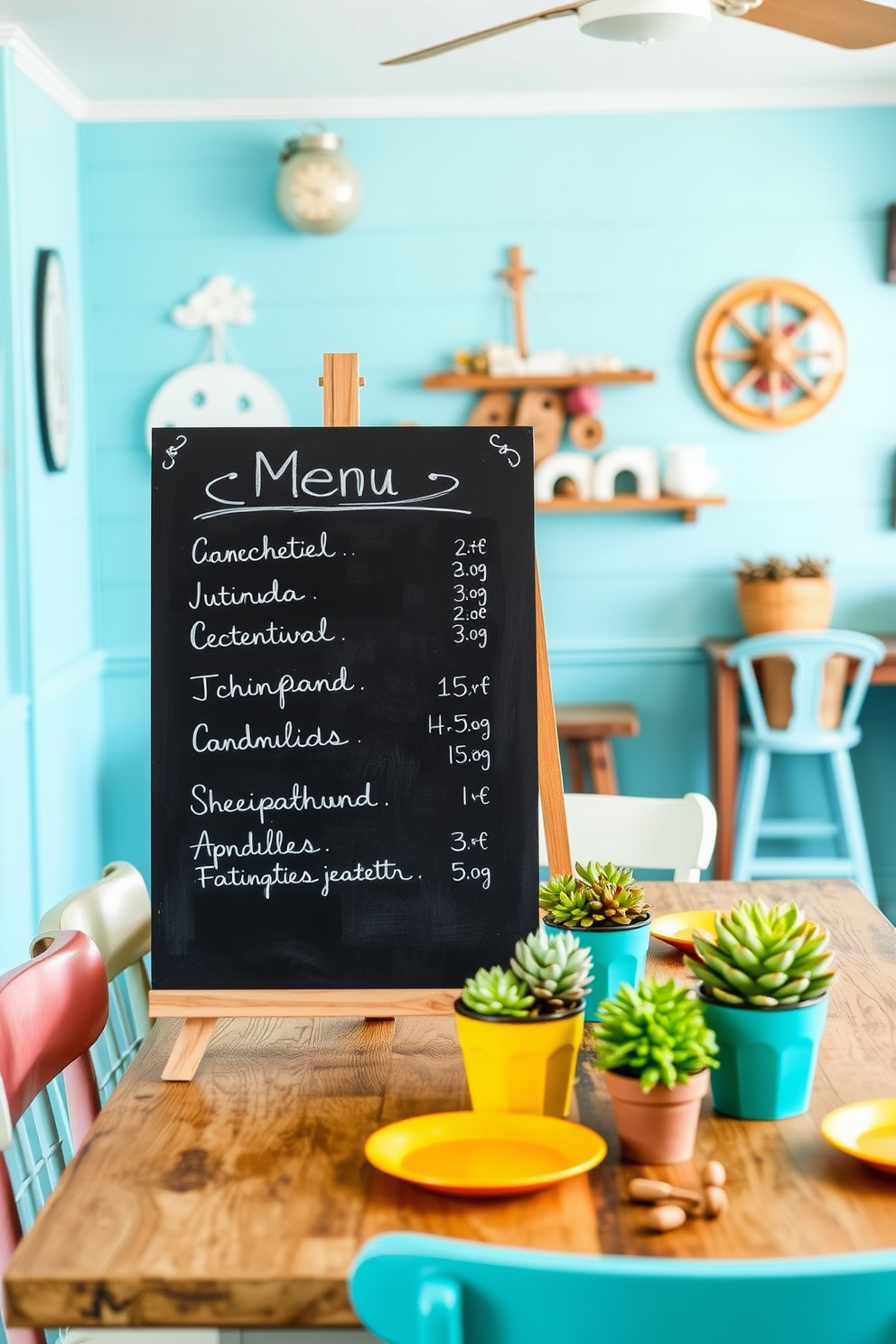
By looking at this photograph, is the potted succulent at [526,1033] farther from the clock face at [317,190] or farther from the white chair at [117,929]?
the clock face at [317,190]

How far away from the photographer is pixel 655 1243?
1.01 metres

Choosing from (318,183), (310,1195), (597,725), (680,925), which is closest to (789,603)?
(597,725)

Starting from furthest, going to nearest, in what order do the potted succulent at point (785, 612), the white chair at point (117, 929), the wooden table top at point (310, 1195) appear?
1. the potted succulent at point (785, 612)
2. the white chair at point (117, 929)
3. the wooden table top at point (310, 1195)

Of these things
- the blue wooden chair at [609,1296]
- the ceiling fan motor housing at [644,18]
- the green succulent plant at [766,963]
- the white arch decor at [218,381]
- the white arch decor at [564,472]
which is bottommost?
the blue wooden chair at [609,1296]

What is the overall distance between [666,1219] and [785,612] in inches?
120

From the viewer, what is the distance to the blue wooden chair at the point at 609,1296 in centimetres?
79

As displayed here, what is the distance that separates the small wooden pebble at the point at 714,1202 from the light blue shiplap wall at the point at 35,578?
2.46m

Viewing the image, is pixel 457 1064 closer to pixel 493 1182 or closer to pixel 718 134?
pixel 493 1182

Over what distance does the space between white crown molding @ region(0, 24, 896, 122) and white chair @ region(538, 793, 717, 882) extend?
2.48m

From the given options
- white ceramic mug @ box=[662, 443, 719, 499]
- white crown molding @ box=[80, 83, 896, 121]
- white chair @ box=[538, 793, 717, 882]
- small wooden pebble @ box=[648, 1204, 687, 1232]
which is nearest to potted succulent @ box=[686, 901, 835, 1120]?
small wooden pebble @ box=[648, 1204, 687, 1232]

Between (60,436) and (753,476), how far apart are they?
6.73ft

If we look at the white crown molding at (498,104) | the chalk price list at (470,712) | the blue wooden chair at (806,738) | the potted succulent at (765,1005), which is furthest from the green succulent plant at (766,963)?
the white crown molding at (498,104)

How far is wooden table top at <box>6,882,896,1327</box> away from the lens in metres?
0.98

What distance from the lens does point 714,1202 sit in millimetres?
1042
